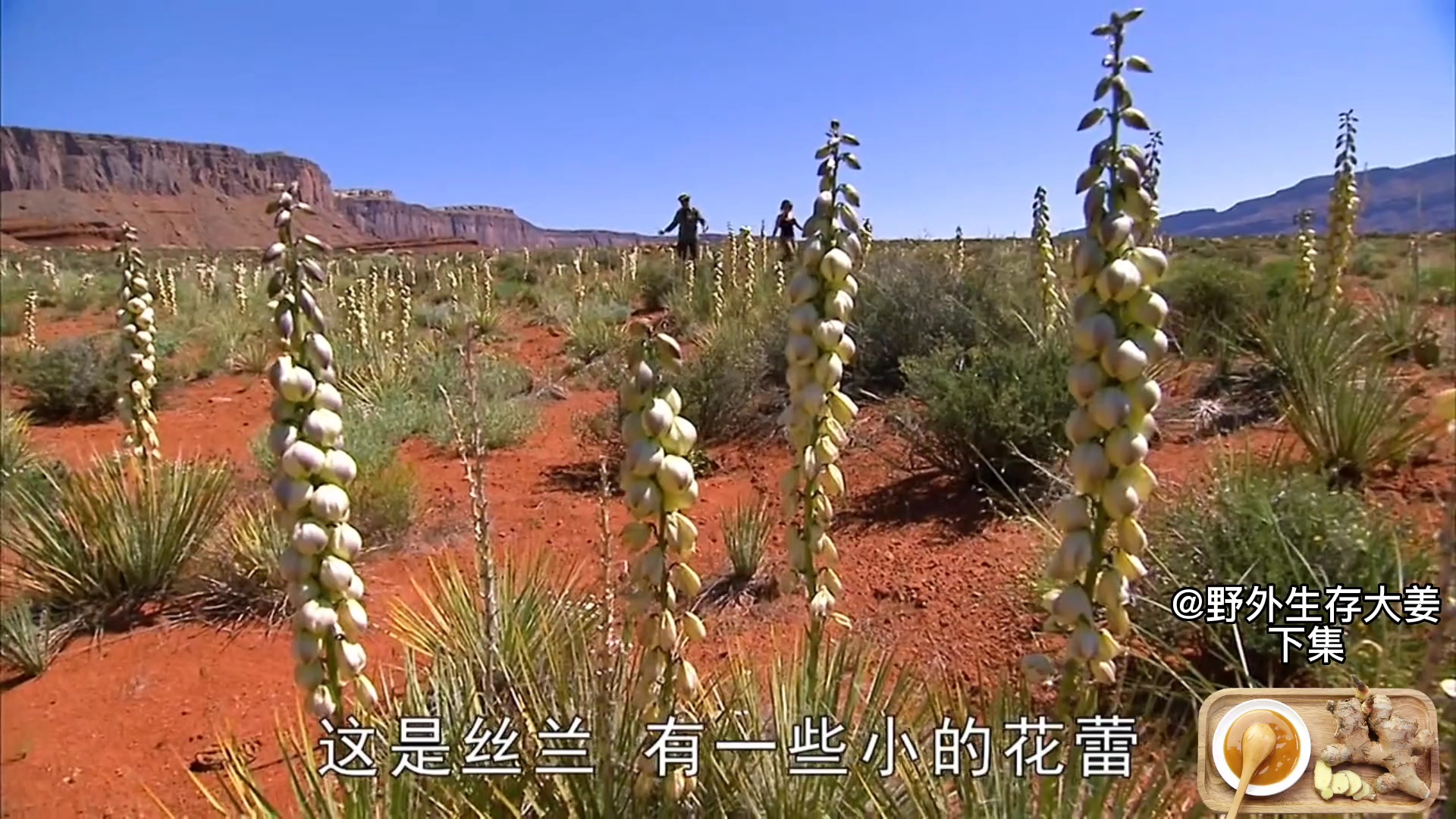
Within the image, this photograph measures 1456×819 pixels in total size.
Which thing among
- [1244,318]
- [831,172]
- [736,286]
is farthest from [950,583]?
[736,286]

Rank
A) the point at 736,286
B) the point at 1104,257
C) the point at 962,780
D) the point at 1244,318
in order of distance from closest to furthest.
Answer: the point at 1104,257
the point at 962,780
the point at 1244,318
the point at 736,286

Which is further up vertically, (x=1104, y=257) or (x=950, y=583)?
(x=1104, y=257)

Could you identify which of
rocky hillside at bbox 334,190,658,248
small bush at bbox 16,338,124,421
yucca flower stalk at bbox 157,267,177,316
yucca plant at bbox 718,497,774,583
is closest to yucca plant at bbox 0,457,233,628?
yucca plant at bbox 718,497,774,583

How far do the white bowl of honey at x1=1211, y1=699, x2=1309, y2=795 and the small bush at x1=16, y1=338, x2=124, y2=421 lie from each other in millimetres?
8738

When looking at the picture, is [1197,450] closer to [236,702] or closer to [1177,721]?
[1177,721]

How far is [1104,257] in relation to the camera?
1.53 meters

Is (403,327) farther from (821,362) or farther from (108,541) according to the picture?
(821,362)

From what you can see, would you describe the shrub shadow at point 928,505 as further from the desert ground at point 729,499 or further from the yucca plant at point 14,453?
the yucca plant at point 14,453

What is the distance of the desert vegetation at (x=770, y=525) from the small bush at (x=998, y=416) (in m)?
0.02

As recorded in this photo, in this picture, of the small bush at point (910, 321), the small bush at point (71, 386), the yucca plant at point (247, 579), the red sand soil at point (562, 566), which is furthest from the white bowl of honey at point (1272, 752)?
the small bush at point (71, 386)

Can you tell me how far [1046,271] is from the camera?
5992 mm

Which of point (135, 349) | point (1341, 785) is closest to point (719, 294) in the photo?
point (135, 349)

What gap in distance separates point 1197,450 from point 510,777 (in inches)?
164

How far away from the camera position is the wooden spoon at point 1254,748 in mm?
1638
